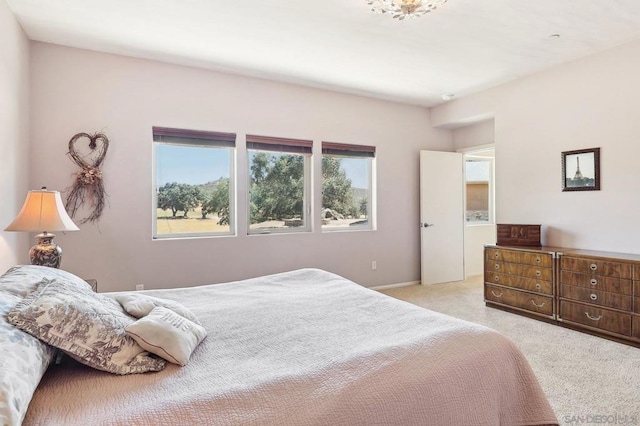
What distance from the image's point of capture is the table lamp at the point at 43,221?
241 cm

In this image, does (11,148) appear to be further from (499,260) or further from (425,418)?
(499,260)

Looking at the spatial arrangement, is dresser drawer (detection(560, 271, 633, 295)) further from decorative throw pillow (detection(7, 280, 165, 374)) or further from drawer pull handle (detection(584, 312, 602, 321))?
decorative throw pillow (detection(7, 280, 165, 374))

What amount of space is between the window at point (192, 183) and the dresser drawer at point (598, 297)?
3.45m

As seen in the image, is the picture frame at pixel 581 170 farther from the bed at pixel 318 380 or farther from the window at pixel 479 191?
the bed at pixel 318 380

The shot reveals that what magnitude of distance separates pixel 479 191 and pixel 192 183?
4.85 meters

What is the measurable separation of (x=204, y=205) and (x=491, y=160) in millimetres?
4908

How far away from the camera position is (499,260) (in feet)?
13.6

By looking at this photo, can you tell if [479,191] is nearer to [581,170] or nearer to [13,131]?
[581,170]

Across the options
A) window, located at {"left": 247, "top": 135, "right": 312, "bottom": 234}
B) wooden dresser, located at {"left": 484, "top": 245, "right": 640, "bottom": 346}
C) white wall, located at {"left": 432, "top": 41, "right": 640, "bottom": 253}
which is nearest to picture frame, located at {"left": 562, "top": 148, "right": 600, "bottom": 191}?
white wall, located at {"left": 432, "top": 41, "right": 640, "bottom": 253}

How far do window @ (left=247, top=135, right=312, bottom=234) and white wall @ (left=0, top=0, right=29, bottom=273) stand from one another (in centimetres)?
202

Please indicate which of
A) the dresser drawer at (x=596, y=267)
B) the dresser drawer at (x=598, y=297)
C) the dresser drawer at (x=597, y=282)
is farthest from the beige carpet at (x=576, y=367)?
the dresser drawer at (x=596, y=267)

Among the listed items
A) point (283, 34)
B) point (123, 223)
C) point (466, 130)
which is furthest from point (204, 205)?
point (466, 130)

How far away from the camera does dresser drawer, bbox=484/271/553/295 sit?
369 cm
